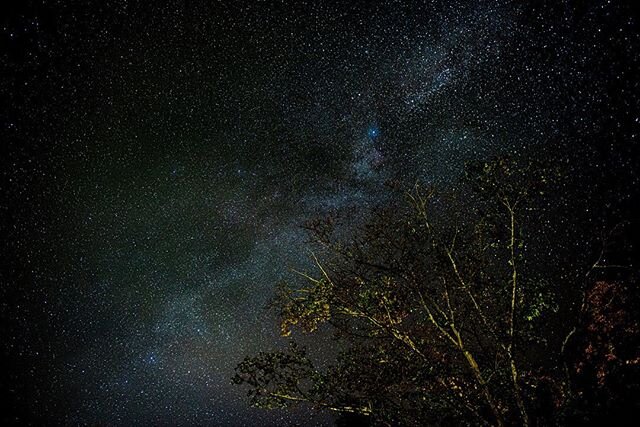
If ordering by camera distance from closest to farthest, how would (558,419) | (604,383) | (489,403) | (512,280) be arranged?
(558,419) < (489,403) < (512,280) < (604,383)

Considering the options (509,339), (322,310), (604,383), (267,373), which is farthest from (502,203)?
(267,373)

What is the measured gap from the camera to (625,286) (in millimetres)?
10188

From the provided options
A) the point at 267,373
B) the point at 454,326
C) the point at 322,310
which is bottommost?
the point at 454,326

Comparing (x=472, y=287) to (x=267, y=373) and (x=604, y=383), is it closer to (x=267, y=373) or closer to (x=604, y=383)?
(x=604, y=383)

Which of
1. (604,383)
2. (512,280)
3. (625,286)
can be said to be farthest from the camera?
Answer: (625,286)

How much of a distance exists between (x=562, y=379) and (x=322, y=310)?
5.84m

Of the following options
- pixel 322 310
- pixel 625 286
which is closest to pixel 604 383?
pixel 625 286

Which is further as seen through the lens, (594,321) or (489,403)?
(594,321)

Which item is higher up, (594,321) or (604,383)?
(594,321)

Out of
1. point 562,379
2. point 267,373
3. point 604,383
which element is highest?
point 267,373

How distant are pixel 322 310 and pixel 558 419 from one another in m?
4.97

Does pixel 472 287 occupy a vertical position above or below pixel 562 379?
above

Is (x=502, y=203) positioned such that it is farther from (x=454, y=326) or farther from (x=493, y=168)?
(x=454, y=326)

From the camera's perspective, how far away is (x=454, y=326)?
8.40 m
